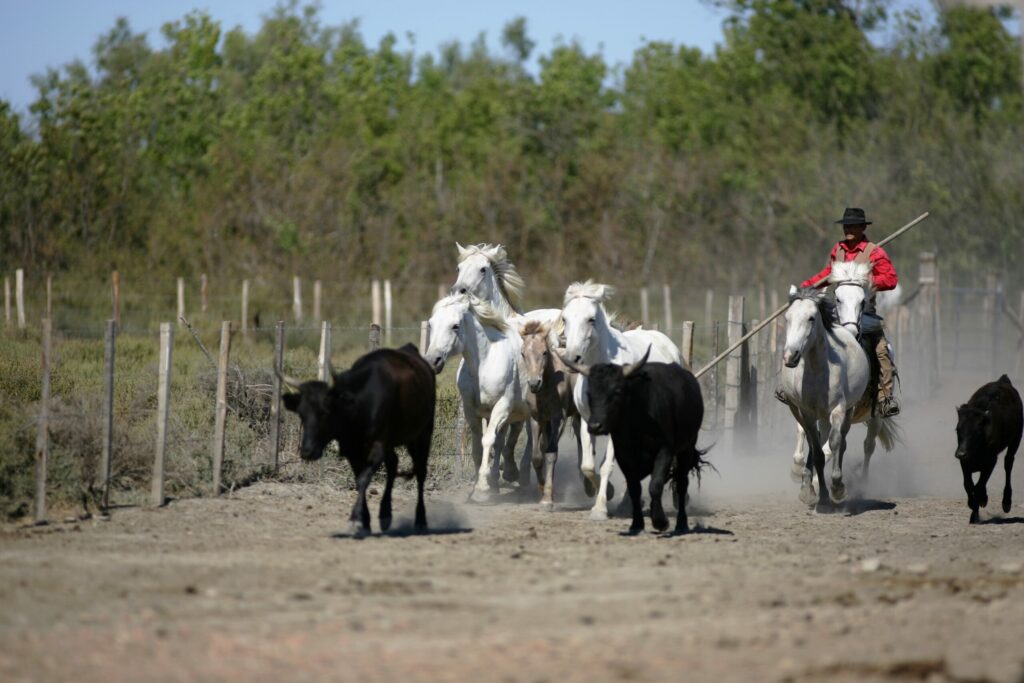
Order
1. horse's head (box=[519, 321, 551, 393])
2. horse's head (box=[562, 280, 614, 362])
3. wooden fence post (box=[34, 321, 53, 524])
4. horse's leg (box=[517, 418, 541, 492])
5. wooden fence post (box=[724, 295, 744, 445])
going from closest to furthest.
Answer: wooden fence post (box=[34, 321, 53, 524]) → horse's head (box=[562, 280, 614, 362]) → horse's head (box=[519, 321, 551, 393]) → horse's leg (box=[517, 418, 541, 492]) → wooden fence post (box=[724, 295, 744, 445])

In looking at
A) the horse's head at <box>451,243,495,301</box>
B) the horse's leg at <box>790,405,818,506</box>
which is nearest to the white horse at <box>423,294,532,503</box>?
the horse's head at <box>451,243,495,301</box>

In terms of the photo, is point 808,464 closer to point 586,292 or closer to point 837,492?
point 837,492

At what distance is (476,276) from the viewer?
1366 centimetres

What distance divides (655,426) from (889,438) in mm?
5146

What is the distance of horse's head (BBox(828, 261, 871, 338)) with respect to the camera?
1332cm

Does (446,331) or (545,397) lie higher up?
(446,331)

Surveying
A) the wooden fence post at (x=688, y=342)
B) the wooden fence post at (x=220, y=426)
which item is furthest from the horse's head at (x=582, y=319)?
the wooden fence post at (x=688, y=342)

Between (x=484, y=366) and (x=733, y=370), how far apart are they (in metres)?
5.60

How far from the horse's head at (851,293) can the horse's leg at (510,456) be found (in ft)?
10.7

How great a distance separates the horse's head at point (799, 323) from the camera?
12.2 m

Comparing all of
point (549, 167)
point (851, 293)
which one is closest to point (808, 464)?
point (851, 293)

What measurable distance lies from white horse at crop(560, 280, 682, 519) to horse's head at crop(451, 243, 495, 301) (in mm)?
1445

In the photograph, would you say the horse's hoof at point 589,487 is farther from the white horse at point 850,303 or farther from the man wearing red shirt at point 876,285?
the man wearing red shirt at point 876,285

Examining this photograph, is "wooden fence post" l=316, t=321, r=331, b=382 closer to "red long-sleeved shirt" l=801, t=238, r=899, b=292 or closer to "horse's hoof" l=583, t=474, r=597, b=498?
"horse's hoof" l=583, t=474, r=597, b=498
